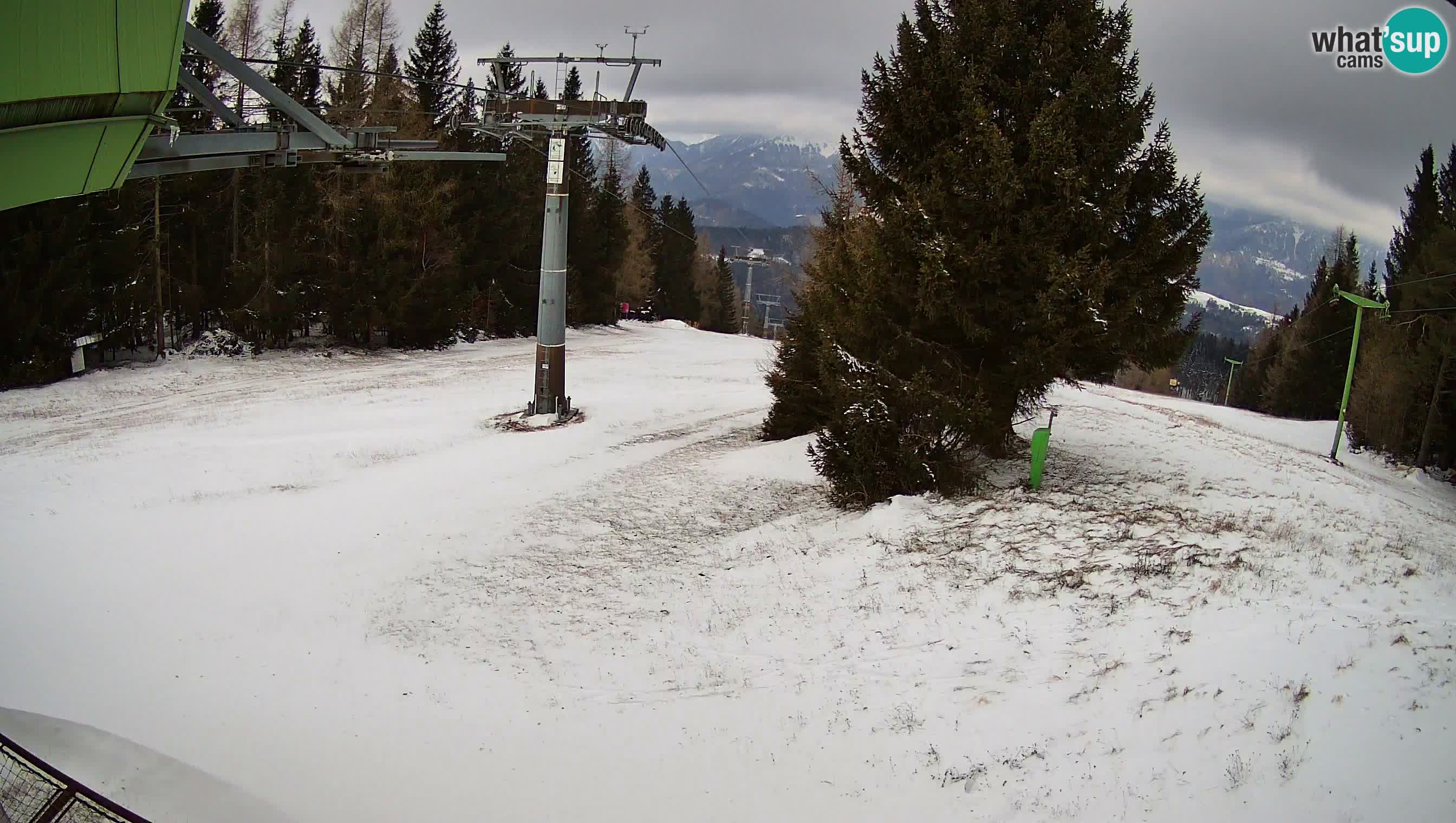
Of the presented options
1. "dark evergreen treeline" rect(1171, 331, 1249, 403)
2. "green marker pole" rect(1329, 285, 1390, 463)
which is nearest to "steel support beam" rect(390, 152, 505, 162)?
"green marker pole" rect(1329, 285, 1390, 463)

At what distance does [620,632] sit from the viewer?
926 centimetres

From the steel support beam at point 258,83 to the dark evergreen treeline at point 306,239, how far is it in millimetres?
11920

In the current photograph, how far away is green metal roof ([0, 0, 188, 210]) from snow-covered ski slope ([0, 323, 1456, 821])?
471 centimetres

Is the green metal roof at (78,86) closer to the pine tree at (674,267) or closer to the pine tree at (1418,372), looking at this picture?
the pine tree at (1418,372)

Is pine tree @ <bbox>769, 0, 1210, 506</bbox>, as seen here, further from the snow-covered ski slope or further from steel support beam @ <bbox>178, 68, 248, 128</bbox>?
steel support beam @ <bbox>178, 68, 248, 128</bbox>

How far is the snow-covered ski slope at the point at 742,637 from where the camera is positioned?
620 centimetres

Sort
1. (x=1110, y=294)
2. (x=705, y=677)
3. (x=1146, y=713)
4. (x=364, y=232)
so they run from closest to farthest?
(x=1146, y=713) → (x=705, y=677) → (x=1110, y=294) → (x=364, y=232)

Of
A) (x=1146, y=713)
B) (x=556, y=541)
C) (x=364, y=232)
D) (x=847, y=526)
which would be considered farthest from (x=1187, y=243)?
(x=364, y=232)

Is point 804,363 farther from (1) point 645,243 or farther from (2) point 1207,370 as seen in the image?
(2) point 1207,370

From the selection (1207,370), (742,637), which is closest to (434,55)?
(742,637)

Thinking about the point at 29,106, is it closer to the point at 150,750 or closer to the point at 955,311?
the point at 150,750

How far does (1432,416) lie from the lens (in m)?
27.8

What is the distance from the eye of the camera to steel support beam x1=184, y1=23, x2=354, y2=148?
6.30 meters

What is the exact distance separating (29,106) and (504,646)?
260 inches
